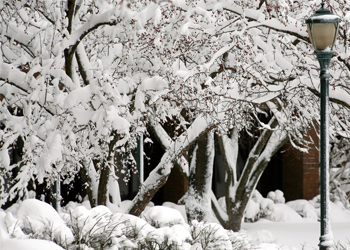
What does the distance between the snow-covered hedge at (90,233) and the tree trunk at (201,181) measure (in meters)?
4.74

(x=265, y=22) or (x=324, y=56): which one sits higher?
(x=265, y=22)

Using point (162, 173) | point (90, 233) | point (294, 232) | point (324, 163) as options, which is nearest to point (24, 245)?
point (90, 233)

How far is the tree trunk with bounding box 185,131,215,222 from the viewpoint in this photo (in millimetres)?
11406

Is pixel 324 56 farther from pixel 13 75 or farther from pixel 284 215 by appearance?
pixel 284 215

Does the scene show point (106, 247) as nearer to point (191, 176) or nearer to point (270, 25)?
point (270, 25)

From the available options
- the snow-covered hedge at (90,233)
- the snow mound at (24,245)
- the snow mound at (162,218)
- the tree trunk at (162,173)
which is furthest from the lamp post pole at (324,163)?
the snow mound at (24,245)

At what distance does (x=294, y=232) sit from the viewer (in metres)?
14.3

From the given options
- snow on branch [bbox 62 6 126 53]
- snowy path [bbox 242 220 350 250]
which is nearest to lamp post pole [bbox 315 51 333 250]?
snow on branch [bbox 62 6 126 53]

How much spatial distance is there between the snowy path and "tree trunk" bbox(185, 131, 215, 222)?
1.23 metres

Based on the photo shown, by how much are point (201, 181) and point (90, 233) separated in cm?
604

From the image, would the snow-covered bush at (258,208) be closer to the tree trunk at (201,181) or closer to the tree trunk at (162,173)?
the tree trunk at (201,181)

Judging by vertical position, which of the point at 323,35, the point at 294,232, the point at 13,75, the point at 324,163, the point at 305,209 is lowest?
the point at 294,232

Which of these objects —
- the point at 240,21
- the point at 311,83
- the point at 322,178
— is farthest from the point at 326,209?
the point at 240,21

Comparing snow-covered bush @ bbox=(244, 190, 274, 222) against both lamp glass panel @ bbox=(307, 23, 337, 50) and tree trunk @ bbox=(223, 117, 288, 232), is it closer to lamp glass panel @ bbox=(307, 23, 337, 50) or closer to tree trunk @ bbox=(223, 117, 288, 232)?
tree trunk @ bbox=(223, 117, 288, 232)
